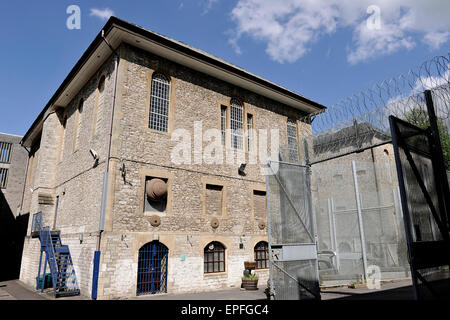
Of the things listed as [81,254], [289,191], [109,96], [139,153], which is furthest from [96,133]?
[289,191]

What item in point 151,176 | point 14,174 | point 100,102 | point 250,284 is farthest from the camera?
point 14,174

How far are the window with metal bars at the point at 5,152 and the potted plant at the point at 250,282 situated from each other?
2508 centimetres

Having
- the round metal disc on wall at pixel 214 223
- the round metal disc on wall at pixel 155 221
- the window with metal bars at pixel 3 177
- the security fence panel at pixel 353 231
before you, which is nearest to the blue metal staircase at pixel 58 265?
the round metal disc on wall at pixel 155 221

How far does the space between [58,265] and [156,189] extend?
19.5ft

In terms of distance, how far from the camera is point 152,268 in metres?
11.3

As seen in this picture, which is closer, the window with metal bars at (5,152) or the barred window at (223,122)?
the barred window at (223,122)

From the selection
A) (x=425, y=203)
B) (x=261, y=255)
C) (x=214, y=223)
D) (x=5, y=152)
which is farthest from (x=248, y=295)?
(x=5, y=152)

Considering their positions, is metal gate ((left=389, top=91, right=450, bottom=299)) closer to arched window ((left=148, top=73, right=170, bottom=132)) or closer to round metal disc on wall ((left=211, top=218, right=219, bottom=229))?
round metal disc on wall ((left=211, top=218, right=219, bottom=229))

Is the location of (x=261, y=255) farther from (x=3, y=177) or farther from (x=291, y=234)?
(x=3, y=177)

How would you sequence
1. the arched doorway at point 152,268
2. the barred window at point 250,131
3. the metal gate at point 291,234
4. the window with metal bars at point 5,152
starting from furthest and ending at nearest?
1. the window with metal bars at point 5,152
2. the barred window at point 250,131
3. the arched doorway at point 152,268
4. the metal gate at point 291,234

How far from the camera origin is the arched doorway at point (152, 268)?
1106cm

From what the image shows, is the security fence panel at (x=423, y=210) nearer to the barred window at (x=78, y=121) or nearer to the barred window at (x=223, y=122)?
the barred window at (x=223, y=122)

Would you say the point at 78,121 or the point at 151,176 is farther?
the point at 78,121

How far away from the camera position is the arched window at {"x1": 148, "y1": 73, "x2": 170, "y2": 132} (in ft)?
42.0
